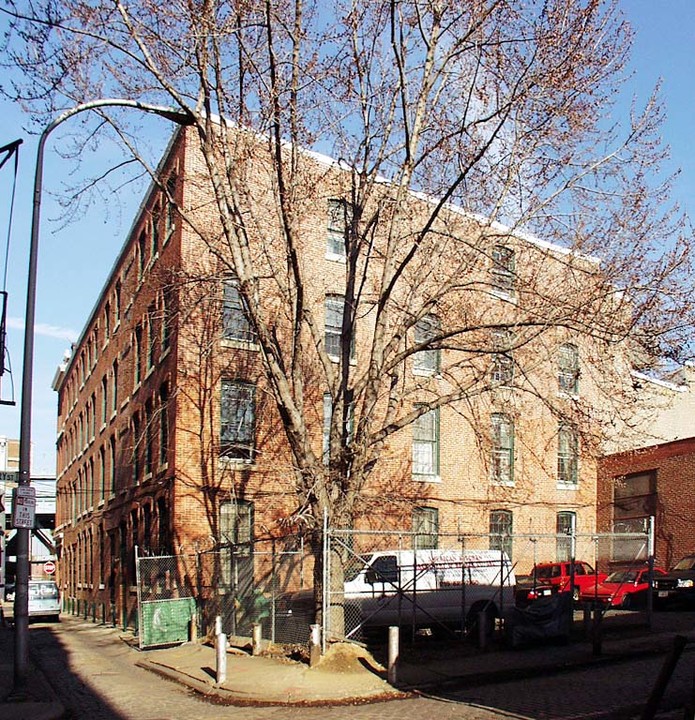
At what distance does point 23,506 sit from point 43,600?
2704 centimetres

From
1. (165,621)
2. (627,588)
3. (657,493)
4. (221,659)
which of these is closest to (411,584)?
(221,659)

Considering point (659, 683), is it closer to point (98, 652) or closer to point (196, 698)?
point (196, 698)

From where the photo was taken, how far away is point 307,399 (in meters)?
26.8

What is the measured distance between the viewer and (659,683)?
9.05 meters

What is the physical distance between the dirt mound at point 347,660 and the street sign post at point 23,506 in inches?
224

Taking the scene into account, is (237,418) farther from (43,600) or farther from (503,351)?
(43,600)

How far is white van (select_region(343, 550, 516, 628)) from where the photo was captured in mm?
20156

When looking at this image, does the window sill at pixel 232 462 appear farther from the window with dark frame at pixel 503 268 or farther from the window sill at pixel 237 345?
the window with dark frame at pixel 503 268

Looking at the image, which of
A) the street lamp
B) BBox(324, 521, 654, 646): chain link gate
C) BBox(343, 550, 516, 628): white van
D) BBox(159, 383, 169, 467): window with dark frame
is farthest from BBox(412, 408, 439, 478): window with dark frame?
the street lamp

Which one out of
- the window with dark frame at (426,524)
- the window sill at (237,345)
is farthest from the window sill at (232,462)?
the window with dark frame at (426,524)

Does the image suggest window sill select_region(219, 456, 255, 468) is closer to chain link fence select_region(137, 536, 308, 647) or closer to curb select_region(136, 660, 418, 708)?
chain link fence select_region(137, 536, 308, 647)

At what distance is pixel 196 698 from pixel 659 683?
8717 mm

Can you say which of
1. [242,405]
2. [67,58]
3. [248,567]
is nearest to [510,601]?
[248,567]

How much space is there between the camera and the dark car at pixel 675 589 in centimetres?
2836
